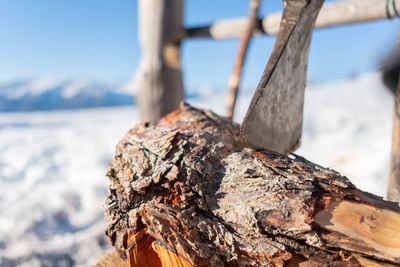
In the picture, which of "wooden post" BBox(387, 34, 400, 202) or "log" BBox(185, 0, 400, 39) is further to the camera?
"log" BBox(185, 0, 400, 39)

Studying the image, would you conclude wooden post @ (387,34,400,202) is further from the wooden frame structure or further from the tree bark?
the wooden frame structure

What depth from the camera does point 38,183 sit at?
2.47m

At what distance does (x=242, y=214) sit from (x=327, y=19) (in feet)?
5.05

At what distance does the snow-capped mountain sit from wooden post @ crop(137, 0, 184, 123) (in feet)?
48.2

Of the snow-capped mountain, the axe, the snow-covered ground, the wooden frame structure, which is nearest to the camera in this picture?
the axe

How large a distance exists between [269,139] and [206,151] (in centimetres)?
19

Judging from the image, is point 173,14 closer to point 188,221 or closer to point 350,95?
point 188,221

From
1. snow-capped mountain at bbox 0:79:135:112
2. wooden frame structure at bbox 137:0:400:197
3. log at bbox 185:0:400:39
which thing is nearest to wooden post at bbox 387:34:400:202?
log at bbox 185:0:400:39

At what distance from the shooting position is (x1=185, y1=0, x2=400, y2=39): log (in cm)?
143

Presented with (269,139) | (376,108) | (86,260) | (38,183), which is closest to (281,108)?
(269,139)

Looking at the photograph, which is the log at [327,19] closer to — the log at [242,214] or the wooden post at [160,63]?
the wooden post at [160,63]

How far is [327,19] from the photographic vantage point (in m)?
1.64

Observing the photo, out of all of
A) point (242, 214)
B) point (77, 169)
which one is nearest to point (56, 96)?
point (77, 169)

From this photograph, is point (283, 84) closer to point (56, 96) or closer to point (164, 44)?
point (164, 44)
